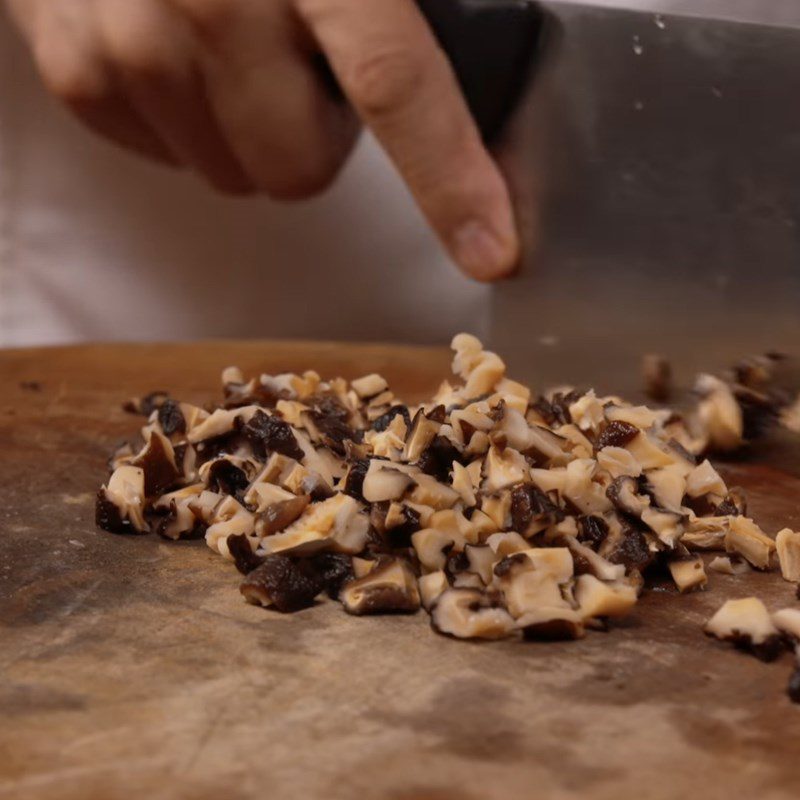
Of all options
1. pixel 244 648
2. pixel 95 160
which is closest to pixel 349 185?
pixel 95 160

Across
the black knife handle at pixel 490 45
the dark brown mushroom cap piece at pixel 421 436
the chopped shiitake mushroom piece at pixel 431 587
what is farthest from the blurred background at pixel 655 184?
the chopped shiitake mushroom piece at pixel 431 587

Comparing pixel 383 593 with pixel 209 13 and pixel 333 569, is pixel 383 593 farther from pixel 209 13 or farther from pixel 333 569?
pixel 209 13

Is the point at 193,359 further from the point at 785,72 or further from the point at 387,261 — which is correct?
the point at 785,72

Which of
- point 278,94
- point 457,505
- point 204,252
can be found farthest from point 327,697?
point 204,252

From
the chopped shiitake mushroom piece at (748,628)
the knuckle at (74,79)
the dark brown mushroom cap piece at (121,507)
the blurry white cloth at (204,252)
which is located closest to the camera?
the chopped shiitake mushroom piece at (748,628)

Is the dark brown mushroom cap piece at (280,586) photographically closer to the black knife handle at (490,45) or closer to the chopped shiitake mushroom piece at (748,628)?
the chopped shiitake mushroom piece at (748,628)

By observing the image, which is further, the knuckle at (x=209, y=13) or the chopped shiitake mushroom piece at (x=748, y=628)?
the knuckle at (x=209, y=13)

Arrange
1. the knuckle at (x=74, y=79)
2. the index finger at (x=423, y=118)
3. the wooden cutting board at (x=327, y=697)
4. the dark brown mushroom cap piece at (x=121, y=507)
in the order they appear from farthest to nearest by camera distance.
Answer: the knuckle at (x=74, y=79) → the index finger at (x=423, y=118) → the dark brown mushroom cap piece at (x=121, y=507) → the wooden cutting board at (x=327, y=697)
